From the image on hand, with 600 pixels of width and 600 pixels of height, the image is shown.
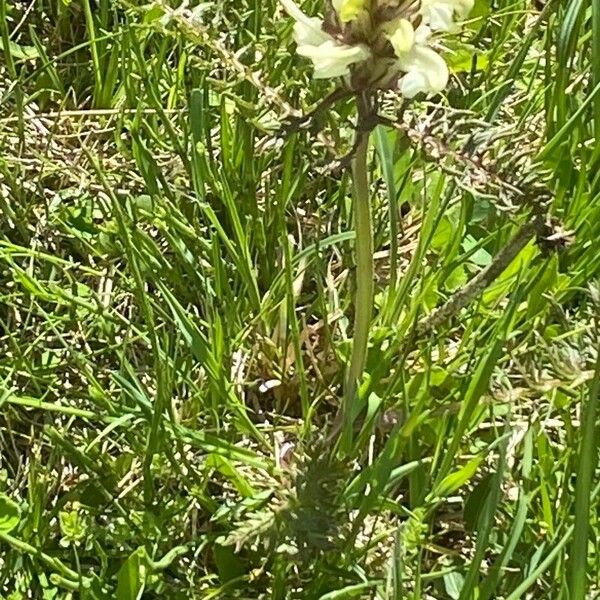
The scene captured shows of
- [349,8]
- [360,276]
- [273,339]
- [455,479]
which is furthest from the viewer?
[273,339]

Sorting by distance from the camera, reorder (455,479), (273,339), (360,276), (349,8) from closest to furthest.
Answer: (349,8)
(360,276)
(455,479)
(273,339)

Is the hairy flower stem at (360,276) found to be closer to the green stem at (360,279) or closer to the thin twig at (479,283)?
the green stem at (360,279)

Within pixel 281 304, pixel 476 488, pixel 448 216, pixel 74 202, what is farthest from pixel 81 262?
pixel 476 488

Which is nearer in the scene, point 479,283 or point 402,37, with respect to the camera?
point 402,37

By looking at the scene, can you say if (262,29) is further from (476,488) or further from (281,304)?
(476,488)

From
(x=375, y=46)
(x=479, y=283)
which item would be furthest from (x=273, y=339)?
(x=375, y=46)

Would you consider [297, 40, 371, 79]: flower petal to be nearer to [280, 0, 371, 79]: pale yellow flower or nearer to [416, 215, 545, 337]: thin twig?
[280, 0, 371, 79]: pale yellow flower

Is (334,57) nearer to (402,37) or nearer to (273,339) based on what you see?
(402,37)
